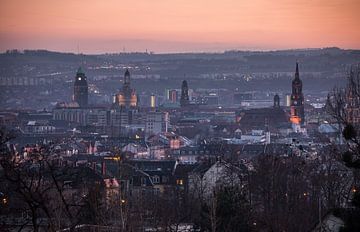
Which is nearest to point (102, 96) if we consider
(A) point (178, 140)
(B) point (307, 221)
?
(A) point (178, 140)

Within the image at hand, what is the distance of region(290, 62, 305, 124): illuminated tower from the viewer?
11219 centimetres

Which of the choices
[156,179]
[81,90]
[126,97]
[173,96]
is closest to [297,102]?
[126,97]

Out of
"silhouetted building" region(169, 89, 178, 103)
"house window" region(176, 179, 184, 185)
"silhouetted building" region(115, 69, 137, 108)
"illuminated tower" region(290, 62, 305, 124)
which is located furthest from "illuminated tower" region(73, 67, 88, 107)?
"house window" region(176, 179, 184, 185)

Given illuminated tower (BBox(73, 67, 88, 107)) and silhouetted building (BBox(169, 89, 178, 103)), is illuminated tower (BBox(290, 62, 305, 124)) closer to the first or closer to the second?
illuminated tower (BBox(73, 67, 88, 107))

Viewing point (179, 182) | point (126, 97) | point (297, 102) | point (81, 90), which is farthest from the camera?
point (81, 90)

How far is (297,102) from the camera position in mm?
114625

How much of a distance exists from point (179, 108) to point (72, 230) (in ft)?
456

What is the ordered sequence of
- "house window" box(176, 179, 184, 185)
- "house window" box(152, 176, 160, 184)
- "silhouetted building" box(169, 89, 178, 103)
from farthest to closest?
"silhouetted building" box(169, 89, 178, 103) < "house window" box(152, 176, 160, 184) < "house window" box(176, 179, 184, 185)

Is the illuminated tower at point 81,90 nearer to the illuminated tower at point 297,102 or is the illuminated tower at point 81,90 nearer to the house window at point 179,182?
the illuminated tower at point 297,102

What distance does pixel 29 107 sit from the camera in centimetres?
18312

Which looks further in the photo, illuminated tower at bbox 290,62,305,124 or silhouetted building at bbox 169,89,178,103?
silhouetted building at bbox 169,89,178,103

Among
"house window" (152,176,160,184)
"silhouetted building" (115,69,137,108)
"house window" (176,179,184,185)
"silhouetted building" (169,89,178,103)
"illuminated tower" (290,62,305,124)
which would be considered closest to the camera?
"house window" (176,179,184,185)

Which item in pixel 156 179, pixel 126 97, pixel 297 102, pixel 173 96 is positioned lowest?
pixel 173 96

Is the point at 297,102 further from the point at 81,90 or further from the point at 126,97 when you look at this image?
the point at 81,90
